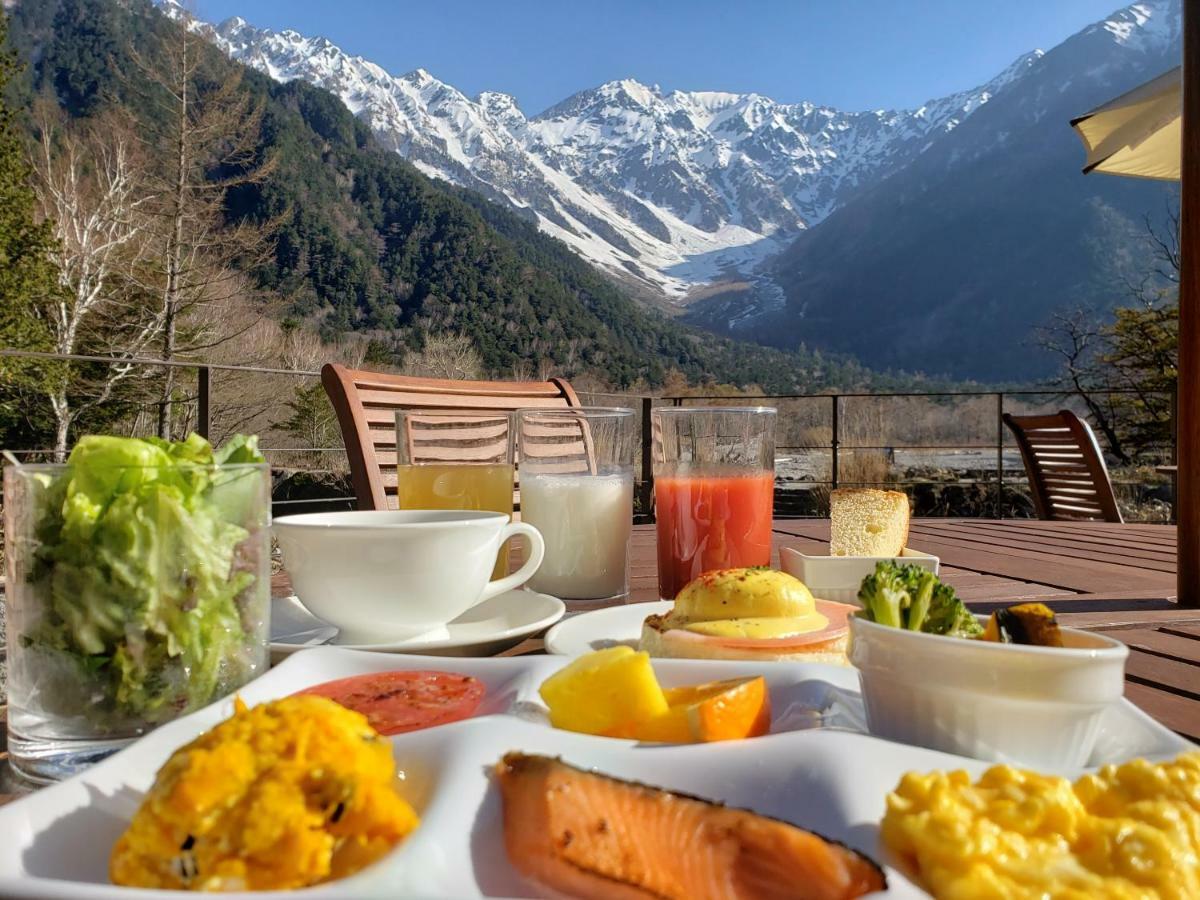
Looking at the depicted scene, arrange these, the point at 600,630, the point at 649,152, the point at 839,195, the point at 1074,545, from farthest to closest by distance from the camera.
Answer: the point at 649,152 < the point at 839,195 < the point at 1074,545 < the point at 600,630

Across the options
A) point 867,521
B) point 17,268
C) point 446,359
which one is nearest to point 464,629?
point 867,521

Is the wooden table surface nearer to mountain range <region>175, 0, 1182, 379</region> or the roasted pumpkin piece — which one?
the roasted pumpkin piece

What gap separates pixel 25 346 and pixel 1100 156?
46.4ft

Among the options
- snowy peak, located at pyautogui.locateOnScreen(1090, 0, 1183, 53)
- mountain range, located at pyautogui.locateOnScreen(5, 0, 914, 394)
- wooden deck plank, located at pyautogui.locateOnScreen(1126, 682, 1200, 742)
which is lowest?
wooden deck plank, located at pyautogui.locateOnScreen(1126, 682, 1200, 742)

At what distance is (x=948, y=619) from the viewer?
65 cm

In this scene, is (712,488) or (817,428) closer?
(712,488)

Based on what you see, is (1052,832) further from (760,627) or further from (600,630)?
(600,630)

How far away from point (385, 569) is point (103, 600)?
0.26 metres

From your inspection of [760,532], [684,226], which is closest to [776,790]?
[760,532]

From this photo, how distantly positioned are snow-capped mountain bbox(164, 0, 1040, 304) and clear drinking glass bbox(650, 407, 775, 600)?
53428mm

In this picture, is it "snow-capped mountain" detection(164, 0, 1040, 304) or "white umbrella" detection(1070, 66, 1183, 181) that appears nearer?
"white umbrella" detection(1070, 66, 1183, 181)

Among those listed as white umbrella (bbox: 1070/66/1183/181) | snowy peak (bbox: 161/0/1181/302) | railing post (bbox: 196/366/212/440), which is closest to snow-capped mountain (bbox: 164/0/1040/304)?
snowy peak (bbox: 161/0/1181/302)

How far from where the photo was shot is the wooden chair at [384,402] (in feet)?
5.38

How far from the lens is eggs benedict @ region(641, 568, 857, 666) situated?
70 cm
